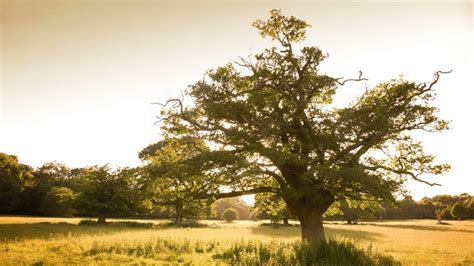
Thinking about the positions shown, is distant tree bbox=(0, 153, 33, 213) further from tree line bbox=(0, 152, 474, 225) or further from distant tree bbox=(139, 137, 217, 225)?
distant tree bbox=(139, 137, 217, 225)

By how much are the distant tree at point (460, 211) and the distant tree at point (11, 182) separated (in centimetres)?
11826

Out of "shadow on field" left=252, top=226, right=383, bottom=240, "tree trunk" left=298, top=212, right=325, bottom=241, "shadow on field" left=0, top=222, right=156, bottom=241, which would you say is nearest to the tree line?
"shadow on field" left=252, top=226, right=383, bottom=240

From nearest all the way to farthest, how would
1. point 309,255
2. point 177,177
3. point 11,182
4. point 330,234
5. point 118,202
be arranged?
point 309,255
point 177,177
point 330,234
point 118,202
point 11,182

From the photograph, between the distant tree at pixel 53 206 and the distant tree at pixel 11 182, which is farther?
the distant tree at pixel 11 182

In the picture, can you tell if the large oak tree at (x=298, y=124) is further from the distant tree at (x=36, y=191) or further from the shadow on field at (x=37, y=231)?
the distant tree at (x=36, y=191)

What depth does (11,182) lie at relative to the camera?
7831 centimetres

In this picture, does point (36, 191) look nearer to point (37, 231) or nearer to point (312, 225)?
point (37, 231)

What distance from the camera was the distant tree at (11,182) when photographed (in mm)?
76750

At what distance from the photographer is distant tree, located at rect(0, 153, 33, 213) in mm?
76750

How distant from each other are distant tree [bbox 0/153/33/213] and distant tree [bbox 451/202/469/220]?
388 ft

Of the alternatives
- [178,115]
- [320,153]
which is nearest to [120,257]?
[178,115]

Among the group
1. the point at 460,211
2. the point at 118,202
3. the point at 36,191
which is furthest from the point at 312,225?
the point at 460,211

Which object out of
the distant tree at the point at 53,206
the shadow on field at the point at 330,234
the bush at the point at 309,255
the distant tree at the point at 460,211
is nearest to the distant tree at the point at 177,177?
the bush at the point at 309,255

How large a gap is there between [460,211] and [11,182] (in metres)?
123
